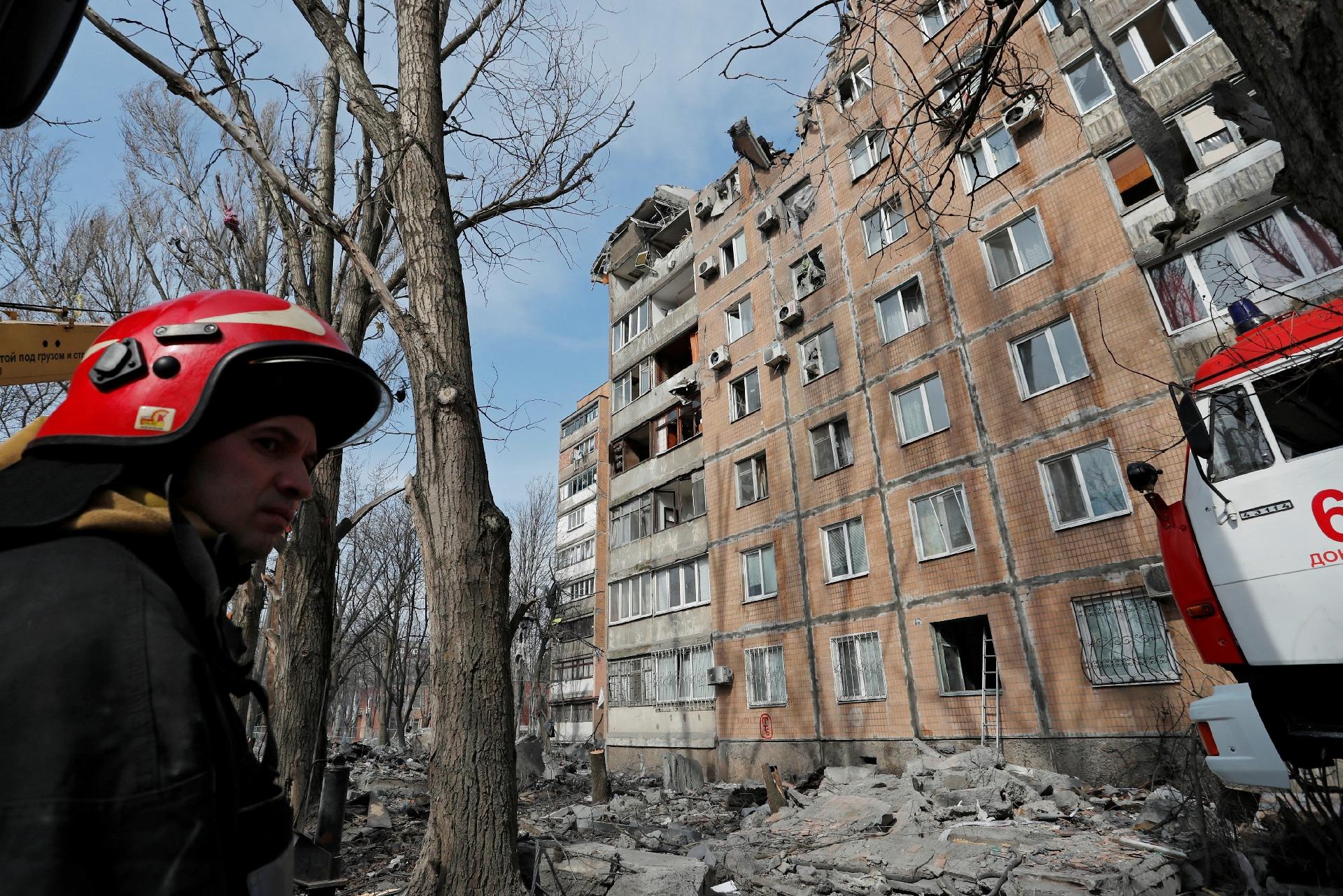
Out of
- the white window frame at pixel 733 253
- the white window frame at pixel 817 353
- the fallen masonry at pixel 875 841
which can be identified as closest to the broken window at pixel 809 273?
the white window frame at pixel 817 353

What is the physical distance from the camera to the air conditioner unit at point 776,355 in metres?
19.4

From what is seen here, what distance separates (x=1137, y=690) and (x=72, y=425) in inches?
540

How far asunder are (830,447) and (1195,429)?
1278 centimetres

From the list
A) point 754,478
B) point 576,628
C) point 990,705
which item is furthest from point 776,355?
point 576,628

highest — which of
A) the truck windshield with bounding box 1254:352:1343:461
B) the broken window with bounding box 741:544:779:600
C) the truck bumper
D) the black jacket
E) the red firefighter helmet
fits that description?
the broken window with bounding box 741:544:779:600

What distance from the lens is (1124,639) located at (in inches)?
447

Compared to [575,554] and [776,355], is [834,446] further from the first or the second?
[575,554]

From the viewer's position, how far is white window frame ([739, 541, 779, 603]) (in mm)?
18406

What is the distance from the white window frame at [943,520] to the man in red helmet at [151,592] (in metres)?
14.4

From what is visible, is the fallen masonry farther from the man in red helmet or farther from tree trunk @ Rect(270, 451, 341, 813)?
the man in red helmet

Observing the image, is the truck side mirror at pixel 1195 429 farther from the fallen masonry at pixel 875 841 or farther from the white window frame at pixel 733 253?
the white window frame at pixel 733 253

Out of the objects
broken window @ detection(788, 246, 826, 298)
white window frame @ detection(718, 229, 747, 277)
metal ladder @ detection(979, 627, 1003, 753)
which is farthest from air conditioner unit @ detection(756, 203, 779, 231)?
metal ladder @ detection(979, 627, 1003, 753)

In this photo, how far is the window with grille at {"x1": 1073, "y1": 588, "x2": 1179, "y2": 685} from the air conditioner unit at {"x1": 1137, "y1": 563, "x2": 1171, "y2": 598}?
31 cm

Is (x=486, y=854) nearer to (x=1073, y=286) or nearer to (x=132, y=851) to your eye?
(x=132, y=851)
